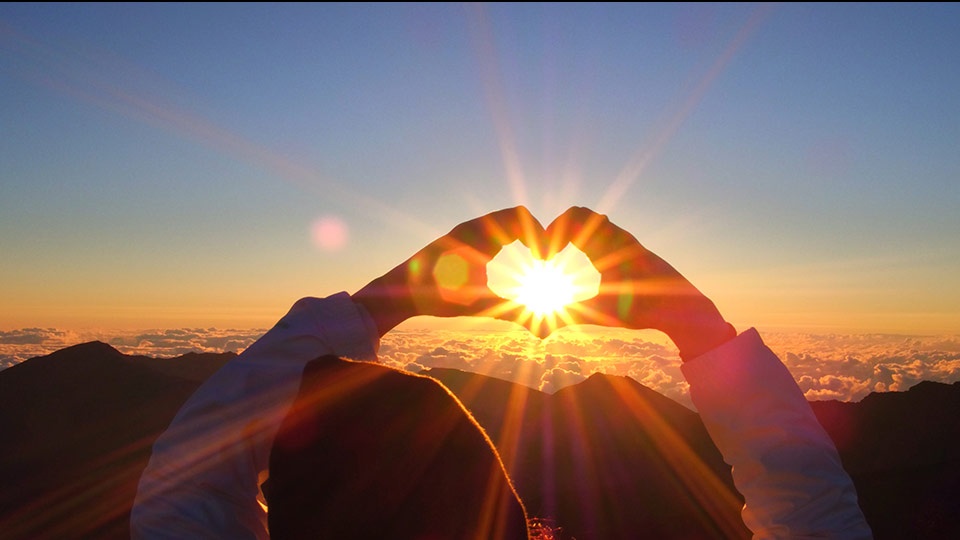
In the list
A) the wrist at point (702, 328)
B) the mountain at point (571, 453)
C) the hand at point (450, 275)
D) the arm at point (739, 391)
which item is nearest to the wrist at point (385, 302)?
the hand at point (450, 275)

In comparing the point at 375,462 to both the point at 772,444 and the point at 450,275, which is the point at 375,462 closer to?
the point at 450,275

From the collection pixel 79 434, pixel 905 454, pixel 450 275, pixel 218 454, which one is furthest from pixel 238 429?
pixel 905 454

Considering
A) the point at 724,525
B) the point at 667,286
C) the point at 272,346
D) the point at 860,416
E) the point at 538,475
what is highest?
the point at 667,286

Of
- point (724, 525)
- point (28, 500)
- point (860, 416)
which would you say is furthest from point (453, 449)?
point (860, 416)

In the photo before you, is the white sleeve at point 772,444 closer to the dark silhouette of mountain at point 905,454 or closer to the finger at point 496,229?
the finger at point 496,229

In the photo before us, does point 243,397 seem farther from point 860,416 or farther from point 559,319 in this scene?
point 860,416

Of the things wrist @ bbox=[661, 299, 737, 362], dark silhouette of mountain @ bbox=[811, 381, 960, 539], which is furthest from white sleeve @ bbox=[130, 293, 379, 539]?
dark silhouette of mountain @ bbox=[811, 381, 960, 539]

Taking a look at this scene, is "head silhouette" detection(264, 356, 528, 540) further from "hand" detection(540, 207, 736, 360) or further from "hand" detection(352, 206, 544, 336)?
"hand" detection(540, 207, 736, 360)
